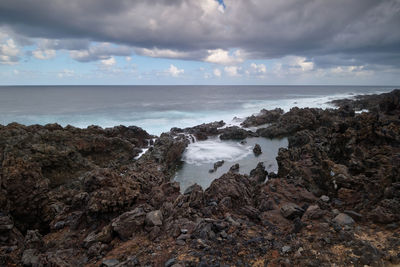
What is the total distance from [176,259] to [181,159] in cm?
2251

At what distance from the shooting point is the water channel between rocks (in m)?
22.2

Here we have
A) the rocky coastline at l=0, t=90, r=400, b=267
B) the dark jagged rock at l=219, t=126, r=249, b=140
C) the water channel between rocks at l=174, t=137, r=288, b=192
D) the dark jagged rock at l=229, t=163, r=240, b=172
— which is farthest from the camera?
the dark jagged rock at l=219, t=126, r=249, b=140

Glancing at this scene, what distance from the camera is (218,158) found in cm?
2739

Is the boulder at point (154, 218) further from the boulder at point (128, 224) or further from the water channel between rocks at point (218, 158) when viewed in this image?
the water channel between rocks at point (218, 158)

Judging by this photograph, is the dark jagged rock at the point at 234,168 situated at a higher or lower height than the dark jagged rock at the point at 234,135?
lower

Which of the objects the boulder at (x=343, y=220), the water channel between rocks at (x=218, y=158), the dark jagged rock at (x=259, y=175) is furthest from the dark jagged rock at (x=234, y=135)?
the boulder at (x=343, y=220)

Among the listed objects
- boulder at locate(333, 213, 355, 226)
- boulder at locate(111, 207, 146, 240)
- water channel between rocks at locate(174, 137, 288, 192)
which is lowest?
water channel between rocks at locate(174, 137, 288, 192)

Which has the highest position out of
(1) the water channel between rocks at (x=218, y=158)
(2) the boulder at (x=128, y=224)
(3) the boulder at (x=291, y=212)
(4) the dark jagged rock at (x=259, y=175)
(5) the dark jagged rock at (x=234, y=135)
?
(2) the boulder at (x=128, y=224)

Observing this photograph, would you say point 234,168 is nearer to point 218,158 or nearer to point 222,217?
point 218,158

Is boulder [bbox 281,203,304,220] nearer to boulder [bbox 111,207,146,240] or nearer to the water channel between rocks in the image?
boulder [bbox 111,207,146,240]

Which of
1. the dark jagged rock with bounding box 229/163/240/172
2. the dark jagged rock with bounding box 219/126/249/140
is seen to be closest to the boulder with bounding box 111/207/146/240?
the dark jagged rock with bounding box 229/163/240/172

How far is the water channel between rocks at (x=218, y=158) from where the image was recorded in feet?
72.8

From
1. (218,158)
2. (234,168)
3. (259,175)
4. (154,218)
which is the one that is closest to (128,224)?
(154,218)

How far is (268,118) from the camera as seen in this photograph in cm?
4997
